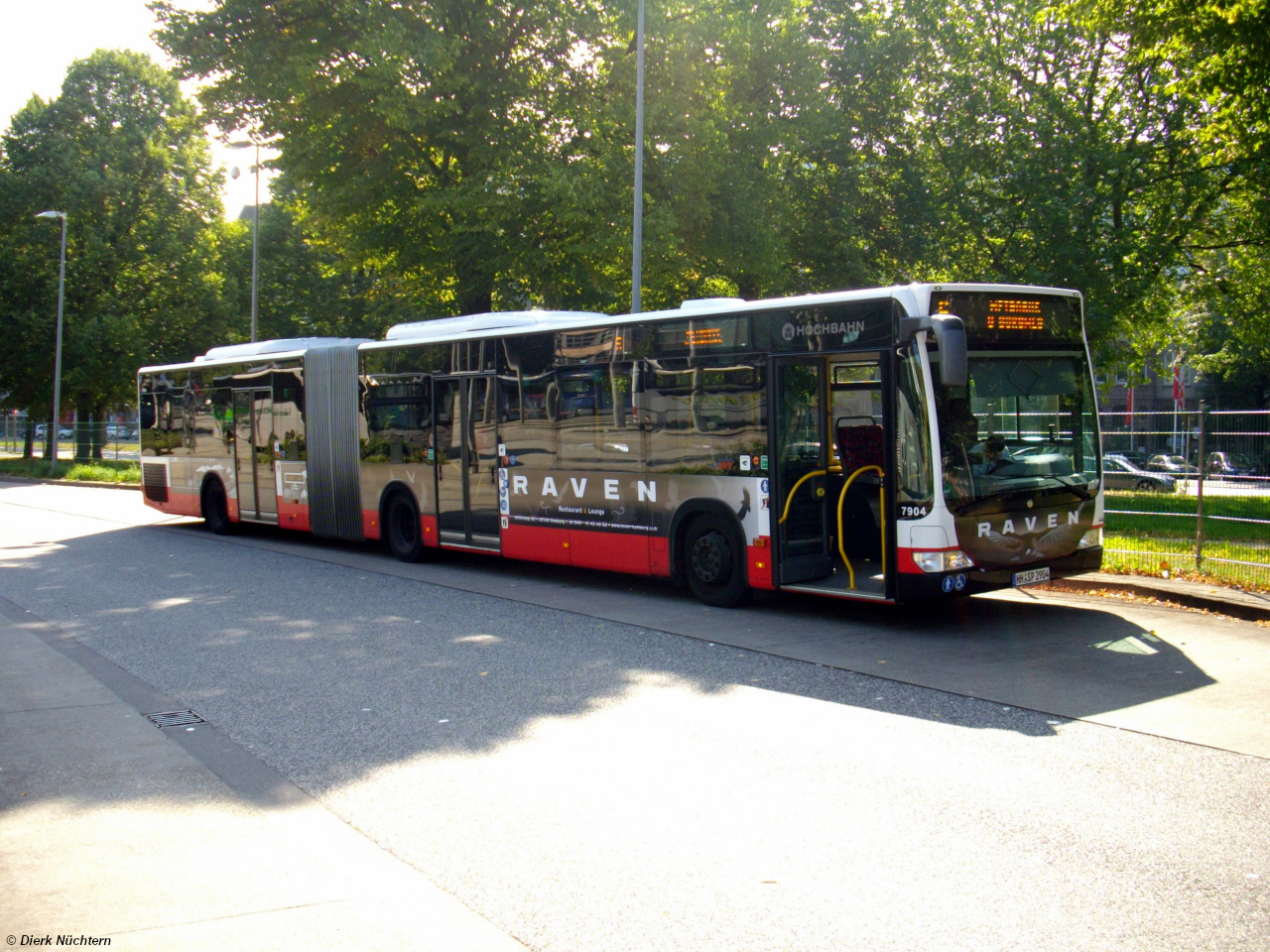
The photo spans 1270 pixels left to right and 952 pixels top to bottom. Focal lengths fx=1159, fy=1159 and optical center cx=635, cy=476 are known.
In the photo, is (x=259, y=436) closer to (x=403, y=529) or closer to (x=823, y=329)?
(x=403, y=529)

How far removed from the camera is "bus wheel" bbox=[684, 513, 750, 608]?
11.2 meters

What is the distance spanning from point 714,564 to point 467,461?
432cm

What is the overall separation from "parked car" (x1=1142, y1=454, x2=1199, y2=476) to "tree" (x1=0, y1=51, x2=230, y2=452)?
132 feet

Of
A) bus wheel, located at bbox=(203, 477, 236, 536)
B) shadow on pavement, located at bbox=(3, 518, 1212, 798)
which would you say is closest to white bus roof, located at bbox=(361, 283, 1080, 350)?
Result: shadow on pavement, located at bbox=(3, 518, 1212, 798)

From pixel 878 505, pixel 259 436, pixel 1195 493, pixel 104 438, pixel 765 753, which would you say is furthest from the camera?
pixel 104 438

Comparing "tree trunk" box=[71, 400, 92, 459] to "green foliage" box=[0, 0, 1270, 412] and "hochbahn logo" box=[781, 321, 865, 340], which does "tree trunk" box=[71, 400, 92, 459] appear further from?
"hochbahn logo" box=[781, 321, 865, 340]

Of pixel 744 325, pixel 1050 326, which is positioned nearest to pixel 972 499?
pixel 1050 326

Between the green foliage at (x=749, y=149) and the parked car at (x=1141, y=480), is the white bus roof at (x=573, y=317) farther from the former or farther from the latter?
the green foliage at (x=749, y=149)

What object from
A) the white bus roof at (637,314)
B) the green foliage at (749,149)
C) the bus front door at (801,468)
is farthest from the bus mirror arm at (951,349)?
the green foliage at (749,149)

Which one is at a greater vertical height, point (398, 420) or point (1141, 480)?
point (398, 420)

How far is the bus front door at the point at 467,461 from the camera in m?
14.1

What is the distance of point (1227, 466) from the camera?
38.0 ft

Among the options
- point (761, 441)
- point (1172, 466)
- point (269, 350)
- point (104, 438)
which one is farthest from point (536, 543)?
point (104, 438)

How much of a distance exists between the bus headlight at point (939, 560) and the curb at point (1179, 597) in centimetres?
293
